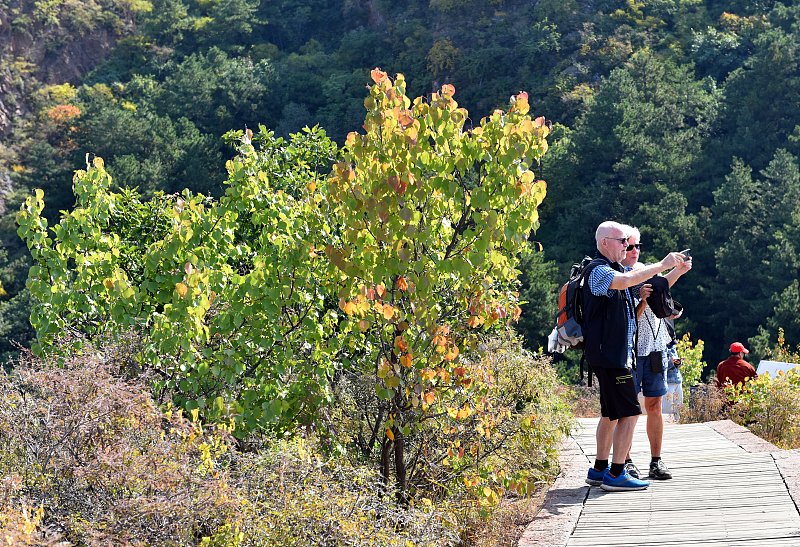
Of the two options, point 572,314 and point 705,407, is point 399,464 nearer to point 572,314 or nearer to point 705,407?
point 572,314

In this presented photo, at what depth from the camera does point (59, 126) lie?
44.8 metres

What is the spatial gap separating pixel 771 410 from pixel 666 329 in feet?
7.93

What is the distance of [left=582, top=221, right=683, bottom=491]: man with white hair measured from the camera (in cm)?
408

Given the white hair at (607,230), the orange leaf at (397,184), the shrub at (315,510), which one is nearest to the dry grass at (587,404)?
the white hair at (607,230)

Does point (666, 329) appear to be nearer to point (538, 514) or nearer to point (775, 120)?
point (538, 514)

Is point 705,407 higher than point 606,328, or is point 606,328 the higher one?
point 606,328

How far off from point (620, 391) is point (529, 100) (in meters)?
38.4

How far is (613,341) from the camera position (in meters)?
4.08

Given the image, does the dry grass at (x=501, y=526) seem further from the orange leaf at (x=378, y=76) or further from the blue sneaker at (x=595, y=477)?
the orange leaf at (x=378, y=76)

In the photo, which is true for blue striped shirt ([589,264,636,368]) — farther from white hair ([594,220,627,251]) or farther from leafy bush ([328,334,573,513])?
leafy bush ([328,334,573,513])

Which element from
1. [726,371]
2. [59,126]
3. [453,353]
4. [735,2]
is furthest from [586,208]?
[59,126]

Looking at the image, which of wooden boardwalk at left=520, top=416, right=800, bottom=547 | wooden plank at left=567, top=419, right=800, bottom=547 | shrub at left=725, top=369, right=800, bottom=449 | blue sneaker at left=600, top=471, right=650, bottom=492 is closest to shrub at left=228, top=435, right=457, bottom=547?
wooden boardwalk at left=520, top=416, right=800, bottom=547

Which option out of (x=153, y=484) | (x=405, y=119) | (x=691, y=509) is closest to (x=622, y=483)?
(x=691, y=509)

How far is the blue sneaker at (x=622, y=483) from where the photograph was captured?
13.8 feet
